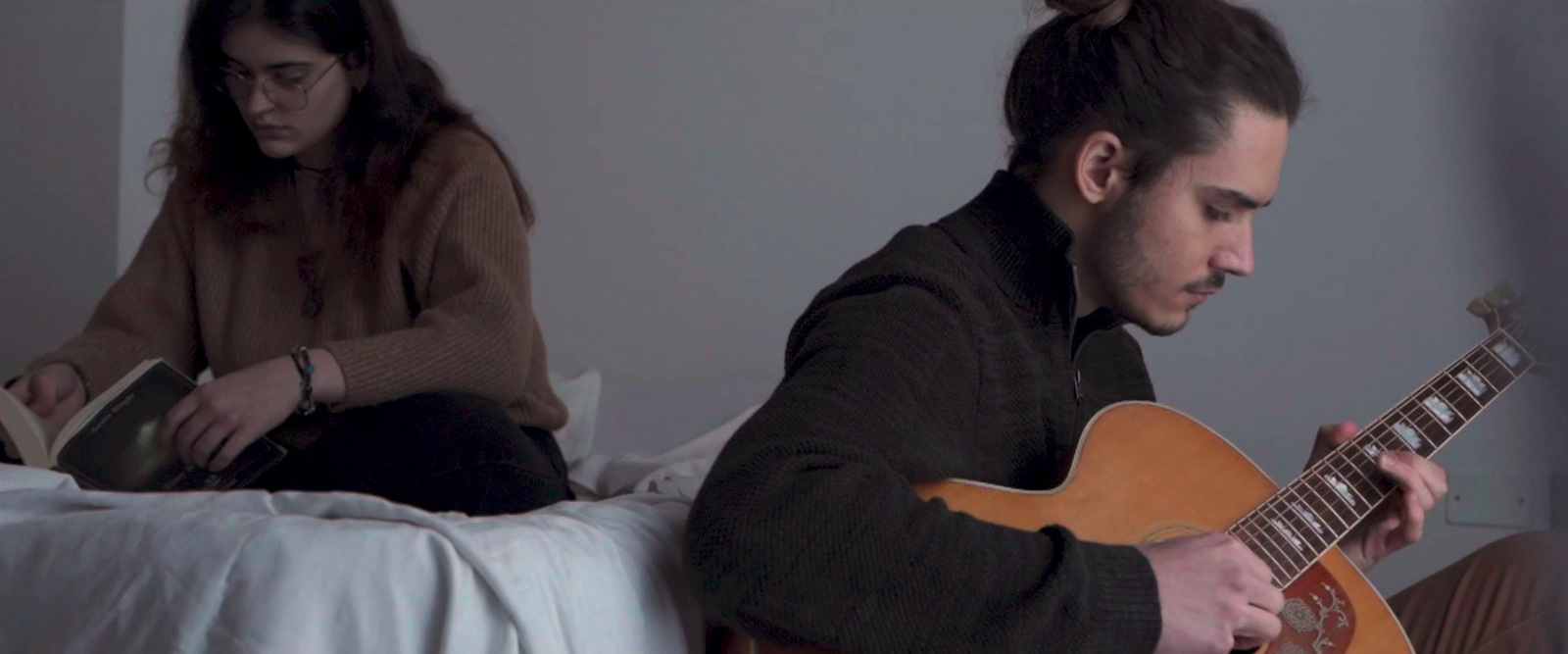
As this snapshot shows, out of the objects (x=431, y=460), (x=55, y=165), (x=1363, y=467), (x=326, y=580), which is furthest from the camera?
(x=55, y=165)

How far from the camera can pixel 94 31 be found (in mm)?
2568

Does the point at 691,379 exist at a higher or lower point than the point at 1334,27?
lower

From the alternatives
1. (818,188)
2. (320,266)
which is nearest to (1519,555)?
(320,266)

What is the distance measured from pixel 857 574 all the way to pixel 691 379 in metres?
1.60

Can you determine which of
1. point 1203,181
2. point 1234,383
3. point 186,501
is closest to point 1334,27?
point 1234,383

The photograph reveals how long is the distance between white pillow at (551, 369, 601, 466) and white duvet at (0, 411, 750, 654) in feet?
3.71

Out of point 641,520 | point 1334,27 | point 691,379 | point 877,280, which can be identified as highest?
point 1334,27

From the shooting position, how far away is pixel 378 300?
5.32 ft

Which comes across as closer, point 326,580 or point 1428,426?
point 326,580

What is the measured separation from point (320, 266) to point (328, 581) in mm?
925

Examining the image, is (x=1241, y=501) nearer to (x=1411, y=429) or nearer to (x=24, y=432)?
(x=1411, y=429)

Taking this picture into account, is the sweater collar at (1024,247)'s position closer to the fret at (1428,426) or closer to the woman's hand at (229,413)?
the fret at (1428,426)

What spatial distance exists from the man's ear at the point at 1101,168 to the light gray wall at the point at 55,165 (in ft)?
6.74

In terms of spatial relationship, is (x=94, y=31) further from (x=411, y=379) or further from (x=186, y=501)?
(x=186, y=501)
